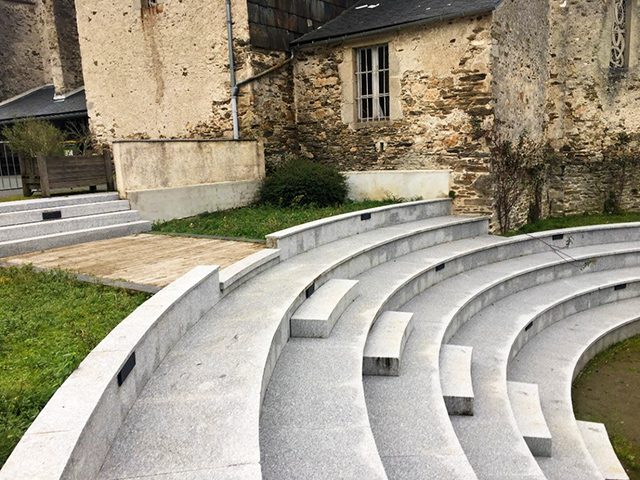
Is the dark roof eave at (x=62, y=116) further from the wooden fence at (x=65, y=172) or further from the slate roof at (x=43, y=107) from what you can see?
the wooden fence at (x=65, y=172)

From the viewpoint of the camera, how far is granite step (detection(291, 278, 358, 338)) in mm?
4160

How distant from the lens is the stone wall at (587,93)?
11500 mm

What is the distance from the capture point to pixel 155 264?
5426 millimetres

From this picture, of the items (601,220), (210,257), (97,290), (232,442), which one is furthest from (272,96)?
(232,442)

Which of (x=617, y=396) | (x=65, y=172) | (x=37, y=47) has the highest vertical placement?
(x=37, y=47)

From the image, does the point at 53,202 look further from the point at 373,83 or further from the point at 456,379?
the point at 373,83

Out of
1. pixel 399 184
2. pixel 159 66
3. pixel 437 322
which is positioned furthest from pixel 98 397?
pixel 159 66

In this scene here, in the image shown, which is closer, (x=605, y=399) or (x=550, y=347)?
(x=605, y=399)

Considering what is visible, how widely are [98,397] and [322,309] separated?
90.8 inches

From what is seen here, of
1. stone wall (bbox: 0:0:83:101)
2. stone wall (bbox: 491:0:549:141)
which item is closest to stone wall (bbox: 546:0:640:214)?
stone wall (bbox: 491:0:549:141)

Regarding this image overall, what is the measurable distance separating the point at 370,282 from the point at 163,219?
13.0 feet

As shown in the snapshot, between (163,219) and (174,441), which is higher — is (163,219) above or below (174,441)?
above

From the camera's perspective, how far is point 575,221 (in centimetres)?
1102

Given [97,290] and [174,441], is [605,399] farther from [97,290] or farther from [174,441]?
[97,290]
